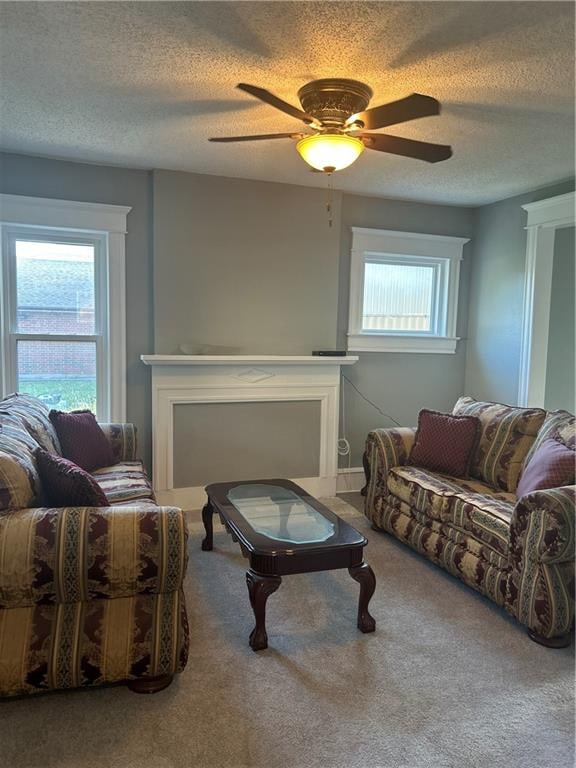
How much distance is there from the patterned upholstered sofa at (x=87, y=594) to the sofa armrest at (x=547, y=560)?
58.5 inches

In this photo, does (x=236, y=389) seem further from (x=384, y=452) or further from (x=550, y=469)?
(x=550, y=469)

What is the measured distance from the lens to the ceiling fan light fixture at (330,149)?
91.6 inches

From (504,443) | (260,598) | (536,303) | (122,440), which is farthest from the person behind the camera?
(536,303)

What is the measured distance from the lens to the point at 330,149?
2.35 meters

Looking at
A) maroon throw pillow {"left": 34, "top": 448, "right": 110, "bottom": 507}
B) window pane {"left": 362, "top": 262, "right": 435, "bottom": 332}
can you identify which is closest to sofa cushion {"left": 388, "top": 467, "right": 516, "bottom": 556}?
window pane {"left": 362, "top": 262, "right": 435, "bottom": 332}

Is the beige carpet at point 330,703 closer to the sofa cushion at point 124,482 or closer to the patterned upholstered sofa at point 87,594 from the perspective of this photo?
the patterned upholstered sofa at point 87,594

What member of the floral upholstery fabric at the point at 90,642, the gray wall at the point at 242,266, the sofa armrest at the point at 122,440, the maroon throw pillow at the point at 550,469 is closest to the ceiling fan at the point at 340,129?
the maroon throw pillow at the point at 550,469

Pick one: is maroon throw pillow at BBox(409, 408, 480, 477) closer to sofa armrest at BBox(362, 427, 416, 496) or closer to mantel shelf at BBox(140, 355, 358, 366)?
sofa armrest at BBox(362, 427, 416, 496)

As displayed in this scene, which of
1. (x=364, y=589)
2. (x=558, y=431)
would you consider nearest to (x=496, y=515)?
(x=558, y=431)

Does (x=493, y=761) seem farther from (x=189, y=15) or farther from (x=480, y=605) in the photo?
(x=189, y=15)

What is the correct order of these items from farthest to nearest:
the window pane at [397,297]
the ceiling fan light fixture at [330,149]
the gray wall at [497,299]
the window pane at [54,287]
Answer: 1. the window pane at [397,297]
2. the gray wall at [497,299]
3. the window pane at [54,287]
4. the ceiling fan light fixture at [330,149]

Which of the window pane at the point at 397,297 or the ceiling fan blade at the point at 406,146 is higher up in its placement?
the ceiling fan blade at the point at 406,146

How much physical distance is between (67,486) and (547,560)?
200cm

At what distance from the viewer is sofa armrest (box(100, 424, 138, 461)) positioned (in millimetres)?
3564
